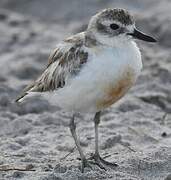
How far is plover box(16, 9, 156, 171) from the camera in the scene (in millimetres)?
5660

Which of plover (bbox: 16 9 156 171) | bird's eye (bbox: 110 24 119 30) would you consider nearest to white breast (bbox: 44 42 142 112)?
plover (bbox: 16 9 156 171)

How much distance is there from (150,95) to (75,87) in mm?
2211

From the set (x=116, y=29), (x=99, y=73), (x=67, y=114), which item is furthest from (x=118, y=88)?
(x=67, y=114)

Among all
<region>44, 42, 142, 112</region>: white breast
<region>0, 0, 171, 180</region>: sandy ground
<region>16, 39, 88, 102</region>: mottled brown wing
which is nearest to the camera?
<region>44, 42, 142, 112</region>: white breast

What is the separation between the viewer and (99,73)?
5.62 meters

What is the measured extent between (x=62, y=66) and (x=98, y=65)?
0.48m

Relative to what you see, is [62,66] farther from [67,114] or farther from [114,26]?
[67,114]

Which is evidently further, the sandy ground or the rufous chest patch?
the sandy ground

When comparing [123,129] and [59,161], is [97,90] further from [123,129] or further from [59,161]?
Answer: [123,129]

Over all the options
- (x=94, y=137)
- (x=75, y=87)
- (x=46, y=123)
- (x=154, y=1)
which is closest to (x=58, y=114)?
(x=46, y=123)

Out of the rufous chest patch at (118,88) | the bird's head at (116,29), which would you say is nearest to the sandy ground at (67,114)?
the rufous chest patch at (118,88)

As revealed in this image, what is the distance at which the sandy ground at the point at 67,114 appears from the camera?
596 centimetres

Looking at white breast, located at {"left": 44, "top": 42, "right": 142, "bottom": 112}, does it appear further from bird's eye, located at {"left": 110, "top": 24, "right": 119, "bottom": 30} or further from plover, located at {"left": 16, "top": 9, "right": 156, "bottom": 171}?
bird's eye, located at {"left": 110, "top": 24, "right": 119, "bottom": 30}

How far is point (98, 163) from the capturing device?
6105 mm
